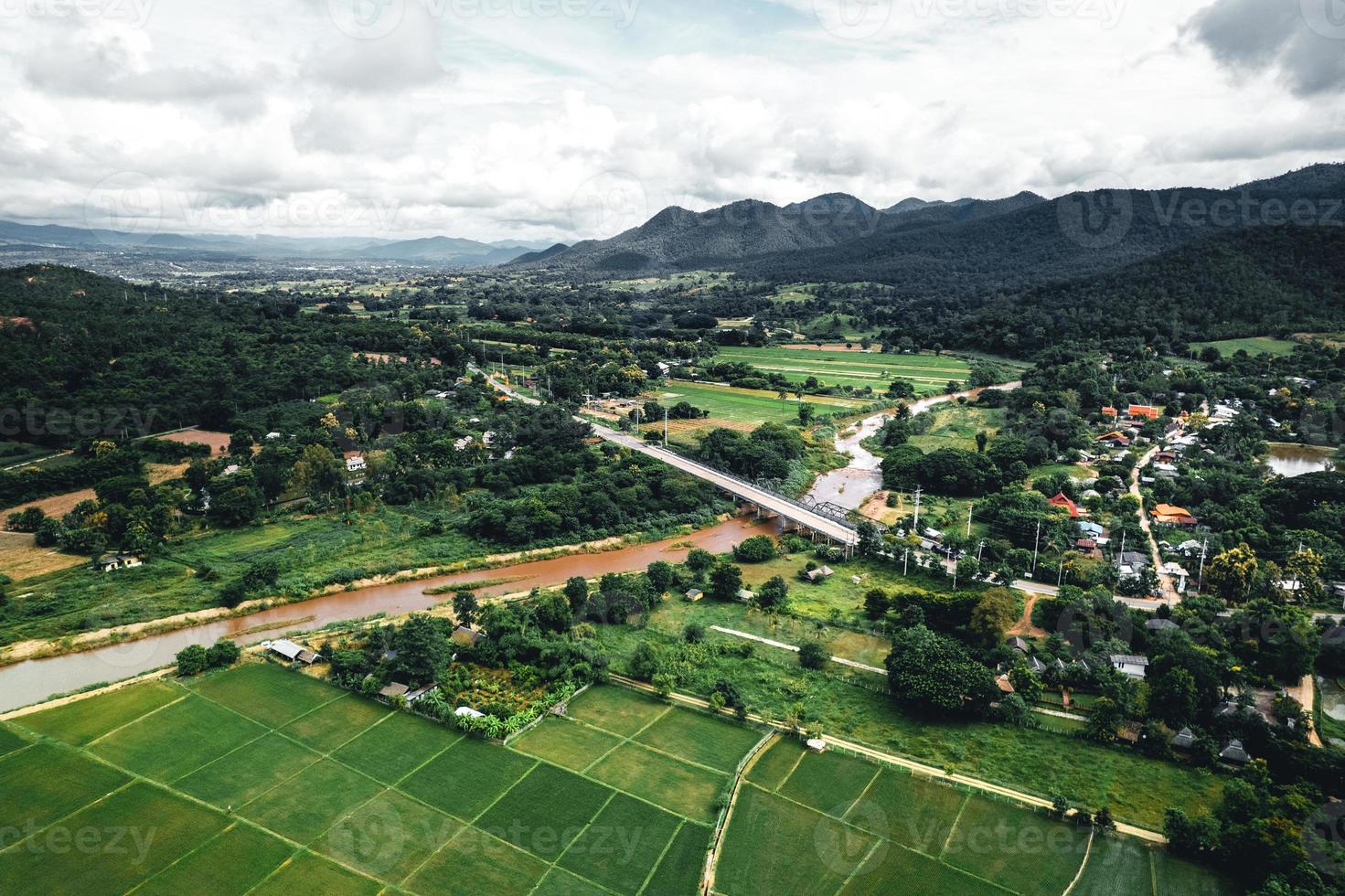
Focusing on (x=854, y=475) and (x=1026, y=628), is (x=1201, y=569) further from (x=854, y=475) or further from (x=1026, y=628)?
(x=854, y=475)

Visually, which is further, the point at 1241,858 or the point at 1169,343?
A: the point at 1169,343

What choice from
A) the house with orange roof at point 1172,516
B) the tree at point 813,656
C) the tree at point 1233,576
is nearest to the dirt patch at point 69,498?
the tree at point 813,656

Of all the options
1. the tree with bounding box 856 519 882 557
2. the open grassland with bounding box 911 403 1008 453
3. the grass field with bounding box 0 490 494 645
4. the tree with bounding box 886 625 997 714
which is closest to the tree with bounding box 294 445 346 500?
the grass field with bounding box 0 490 494 645

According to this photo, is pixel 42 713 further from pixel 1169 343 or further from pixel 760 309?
pixel 760 309

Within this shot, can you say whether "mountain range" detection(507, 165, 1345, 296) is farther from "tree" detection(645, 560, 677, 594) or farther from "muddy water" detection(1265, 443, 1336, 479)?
"tree" detection(645, 560, 677, 594)

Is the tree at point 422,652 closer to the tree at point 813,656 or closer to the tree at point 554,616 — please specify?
the tree at point 554,616

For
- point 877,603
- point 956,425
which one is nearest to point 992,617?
point 877,603

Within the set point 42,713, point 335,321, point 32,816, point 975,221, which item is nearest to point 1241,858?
point 32,816
